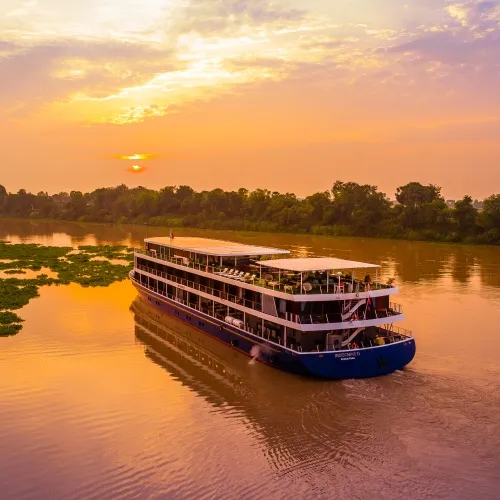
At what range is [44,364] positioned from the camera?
27531 mm

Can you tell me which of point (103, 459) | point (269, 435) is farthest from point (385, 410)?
point (103, 459)

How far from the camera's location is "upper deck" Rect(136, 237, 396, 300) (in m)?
25.7

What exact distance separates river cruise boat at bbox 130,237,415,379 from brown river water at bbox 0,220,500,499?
2.72ft

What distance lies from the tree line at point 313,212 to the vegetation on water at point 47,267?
45.5 meters

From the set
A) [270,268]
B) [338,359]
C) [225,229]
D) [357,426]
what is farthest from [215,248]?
[225,229]

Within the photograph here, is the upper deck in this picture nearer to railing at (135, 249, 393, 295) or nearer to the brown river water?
railing at (135, 249, 393, 295)

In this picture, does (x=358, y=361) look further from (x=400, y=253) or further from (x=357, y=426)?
(x=400, y=253)

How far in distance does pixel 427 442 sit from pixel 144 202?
154454 mm

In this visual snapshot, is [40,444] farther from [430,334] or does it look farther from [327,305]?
[430,334]

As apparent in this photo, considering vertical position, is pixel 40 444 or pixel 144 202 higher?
pixel 144 202

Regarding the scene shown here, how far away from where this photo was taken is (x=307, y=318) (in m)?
25.2

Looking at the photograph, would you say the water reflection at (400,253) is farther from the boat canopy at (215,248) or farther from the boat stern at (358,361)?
the boat stern at (358,361)

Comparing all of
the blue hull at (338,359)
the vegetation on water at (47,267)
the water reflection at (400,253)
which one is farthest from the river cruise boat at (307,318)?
the water reflection at (400,253)

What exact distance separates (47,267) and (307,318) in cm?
A: 4934
